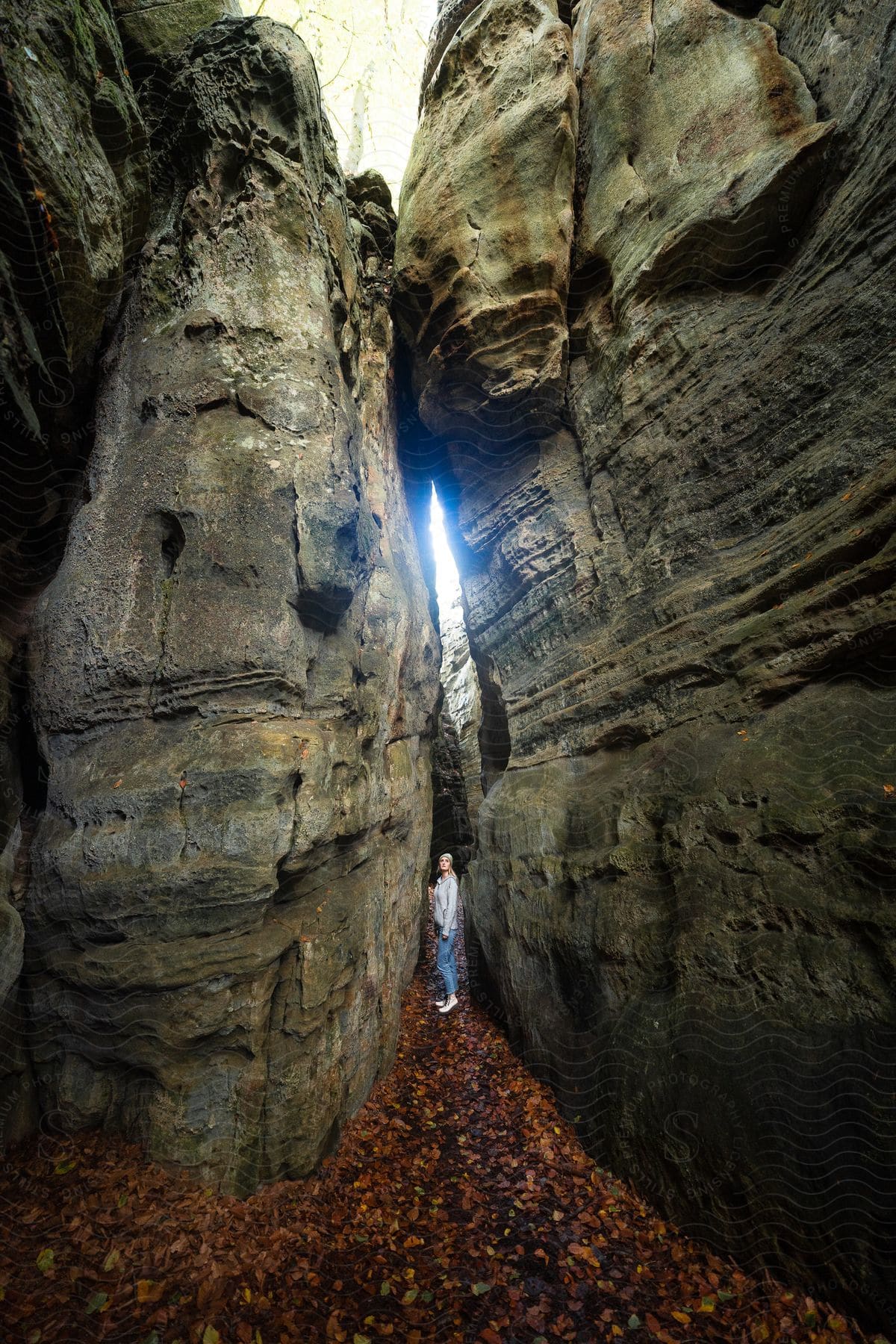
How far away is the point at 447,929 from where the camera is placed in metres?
8.54

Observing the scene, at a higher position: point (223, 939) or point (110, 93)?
point (110, 93)

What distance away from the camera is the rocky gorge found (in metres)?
4.12

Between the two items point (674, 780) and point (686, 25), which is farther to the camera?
point (686, 25)

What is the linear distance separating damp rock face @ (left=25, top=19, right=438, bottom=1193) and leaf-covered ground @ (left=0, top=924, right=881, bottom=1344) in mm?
371

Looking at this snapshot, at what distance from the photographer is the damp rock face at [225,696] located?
4.30 m

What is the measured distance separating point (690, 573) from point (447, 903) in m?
6.16

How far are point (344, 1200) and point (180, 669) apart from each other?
4.77 m

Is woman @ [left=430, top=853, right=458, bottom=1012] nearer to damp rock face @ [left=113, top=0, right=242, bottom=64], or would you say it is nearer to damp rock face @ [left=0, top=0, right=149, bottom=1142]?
damp rock face @ [left=0, top=0, right=149, bottom=1142]

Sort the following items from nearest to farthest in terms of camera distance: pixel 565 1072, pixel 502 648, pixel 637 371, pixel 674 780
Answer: pixel 674 780, pixel 565 1072, pixel 637 371, pixel 502 648

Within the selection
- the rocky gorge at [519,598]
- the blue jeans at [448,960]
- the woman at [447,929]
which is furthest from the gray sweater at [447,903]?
the rocky gorge at [519,598]

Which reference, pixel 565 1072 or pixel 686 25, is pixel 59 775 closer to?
pixel 565 1072

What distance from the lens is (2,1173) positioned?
12.6ft

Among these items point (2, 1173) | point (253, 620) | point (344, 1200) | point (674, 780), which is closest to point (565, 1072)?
point (344, 1200)

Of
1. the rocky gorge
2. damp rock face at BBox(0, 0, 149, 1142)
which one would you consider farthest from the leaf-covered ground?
damp rock face at BBox(0, 0, 149, 1142)
